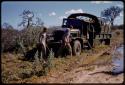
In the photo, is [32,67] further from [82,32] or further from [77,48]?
[82,32]

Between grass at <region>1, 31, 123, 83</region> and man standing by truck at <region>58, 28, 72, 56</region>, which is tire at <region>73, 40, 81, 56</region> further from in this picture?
grass at <region>1, 31, 123, 83</region>

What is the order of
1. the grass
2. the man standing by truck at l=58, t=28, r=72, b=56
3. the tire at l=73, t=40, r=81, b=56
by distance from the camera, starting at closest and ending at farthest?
the grass → the man standing by truck at l=58, t=28, r=72, b=56 → the tire at l=73, t=40, r=81, b=56

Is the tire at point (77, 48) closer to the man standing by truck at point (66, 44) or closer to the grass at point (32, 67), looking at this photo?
the man standing by truck at point (66, 44)

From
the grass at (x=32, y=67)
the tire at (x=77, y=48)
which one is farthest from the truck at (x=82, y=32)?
the grass at (x=32, y=67)

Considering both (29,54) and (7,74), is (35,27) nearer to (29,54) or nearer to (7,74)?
(29,54)

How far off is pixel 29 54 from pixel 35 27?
2554mm

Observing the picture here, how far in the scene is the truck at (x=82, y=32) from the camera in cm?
1153

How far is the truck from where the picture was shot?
1153 centimetres

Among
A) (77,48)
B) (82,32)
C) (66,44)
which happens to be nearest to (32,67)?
(66,44)

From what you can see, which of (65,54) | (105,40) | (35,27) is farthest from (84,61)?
(105,40)

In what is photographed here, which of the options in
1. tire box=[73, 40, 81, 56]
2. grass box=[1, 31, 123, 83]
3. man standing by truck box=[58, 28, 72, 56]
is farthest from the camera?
tire box=[73, 40, 81, 56]

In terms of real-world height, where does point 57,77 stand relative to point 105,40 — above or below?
above

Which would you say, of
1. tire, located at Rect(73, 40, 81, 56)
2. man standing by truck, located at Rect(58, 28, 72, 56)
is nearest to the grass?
man standing by truck, located at Rect(58, 28, 72, 56)

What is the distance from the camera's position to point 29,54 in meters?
10.9
